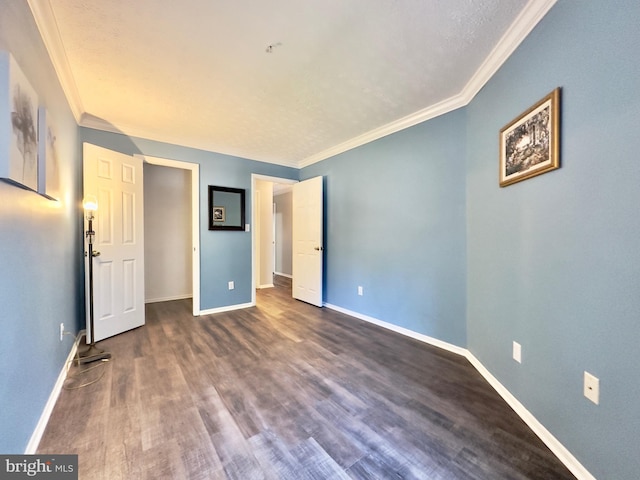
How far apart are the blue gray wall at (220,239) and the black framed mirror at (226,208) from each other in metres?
0.07

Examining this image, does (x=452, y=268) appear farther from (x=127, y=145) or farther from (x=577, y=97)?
(x=127, y=145)

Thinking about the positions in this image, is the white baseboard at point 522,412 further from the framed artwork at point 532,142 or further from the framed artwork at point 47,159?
the framed artwork at point 47,159

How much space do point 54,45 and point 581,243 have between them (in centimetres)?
326

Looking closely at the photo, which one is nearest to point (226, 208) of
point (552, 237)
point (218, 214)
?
point (218, 214)

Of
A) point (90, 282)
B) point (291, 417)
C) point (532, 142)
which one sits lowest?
point (291, 417)

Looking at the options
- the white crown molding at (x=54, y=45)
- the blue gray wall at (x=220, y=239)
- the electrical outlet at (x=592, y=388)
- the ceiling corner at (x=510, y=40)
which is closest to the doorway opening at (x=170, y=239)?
the blue gray wall at (x=220, y=239)

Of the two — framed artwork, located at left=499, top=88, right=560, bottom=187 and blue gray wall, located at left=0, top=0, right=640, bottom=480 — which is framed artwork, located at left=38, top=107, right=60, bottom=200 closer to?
blue gray wall, located at left=0, top=0, right=640, bottom=480

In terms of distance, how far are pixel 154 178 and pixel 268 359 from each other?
381 centimetres

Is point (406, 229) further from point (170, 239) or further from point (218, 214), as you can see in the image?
point (170, 239)

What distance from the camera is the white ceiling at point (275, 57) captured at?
1.41 meters

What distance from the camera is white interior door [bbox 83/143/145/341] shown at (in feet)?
8.52

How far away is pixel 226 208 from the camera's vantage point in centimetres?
370

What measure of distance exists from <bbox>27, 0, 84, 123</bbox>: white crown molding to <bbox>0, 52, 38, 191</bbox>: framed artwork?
456 millimetres

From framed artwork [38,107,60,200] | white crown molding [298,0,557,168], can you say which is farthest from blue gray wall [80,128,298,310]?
white crown molding [298,0,557,168]
